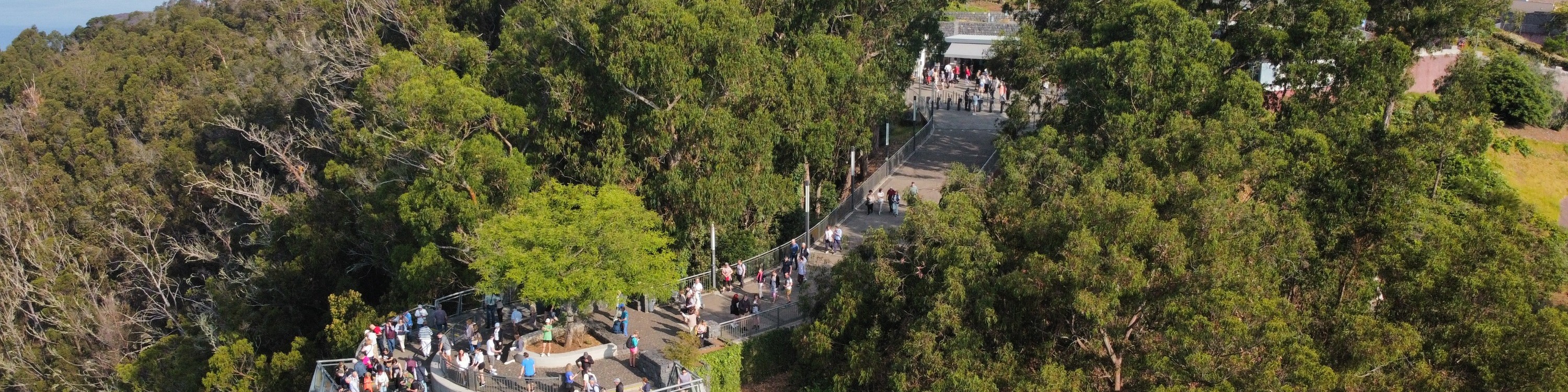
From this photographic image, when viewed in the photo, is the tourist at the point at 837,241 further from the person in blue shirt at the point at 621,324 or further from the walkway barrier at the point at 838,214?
the person in blue shirt at the point at 621,324

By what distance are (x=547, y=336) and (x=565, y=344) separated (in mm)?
747

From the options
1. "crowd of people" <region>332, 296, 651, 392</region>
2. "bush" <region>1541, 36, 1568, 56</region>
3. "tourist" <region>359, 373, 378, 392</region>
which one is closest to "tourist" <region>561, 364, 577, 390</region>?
"crowd of people" <region>332, 296, 651, 392</region>

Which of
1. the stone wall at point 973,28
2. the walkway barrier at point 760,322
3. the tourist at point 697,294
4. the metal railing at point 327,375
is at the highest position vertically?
the stone wall at point 973,28

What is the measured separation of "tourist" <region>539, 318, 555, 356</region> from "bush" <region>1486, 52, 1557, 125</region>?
31784mm

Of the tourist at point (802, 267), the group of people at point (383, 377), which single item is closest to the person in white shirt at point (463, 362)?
the group of people at point (383, 377)

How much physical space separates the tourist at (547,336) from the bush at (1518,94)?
104 ft

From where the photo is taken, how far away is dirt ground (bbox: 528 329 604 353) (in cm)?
2511

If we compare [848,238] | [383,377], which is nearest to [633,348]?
[383,377]

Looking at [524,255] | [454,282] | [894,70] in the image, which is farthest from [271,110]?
[524,255]

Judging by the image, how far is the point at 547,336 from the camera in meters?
24.8

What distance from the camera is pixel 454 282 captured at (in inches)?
1287

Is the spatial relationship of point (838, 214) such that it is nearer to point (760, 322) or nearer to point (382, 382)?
point (760, 322)

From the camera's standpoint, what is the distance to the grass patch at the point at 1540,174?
35.0 m

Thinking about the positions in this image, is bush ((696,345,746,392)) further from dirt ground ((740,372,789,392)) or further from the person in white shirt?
the person in white shirt
